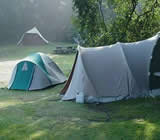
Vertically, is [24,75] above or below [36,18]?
below

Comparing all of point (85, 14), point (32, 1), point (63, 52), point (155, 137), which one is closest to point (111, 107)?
point (155, 137)

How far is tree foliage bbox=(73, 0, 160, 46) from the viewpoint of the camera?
11.8 metres

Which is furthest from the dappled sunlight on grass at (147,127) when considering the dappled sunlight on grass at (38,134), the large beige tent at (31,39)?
the large beige tent at (31,39)

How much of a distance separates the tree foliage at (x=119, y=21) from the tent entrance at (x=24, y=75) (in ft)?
11.7

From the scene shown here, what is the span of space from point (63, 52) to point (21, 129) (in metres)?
21.0

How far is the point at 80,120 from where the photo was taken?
570 cm

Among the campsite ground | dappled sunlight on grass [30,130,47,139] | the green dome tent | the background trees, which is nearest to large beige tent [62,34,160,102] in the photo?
the campsite ground

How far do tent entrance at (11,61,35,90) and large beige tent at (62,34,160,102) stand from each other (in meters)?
2.81

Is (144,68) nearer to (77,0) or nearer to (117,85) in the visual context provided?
(117,85)

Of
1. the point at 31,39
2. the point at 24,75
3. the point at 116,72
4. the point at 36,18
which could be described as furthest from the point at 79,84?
the point at 36,18

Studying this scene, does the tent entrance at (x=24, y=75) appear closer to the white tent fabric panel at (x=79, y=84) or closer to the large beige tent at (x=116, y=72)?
the large beige tent at (x=116, y=72)

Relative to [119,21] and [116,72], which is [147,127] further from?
[119,21]

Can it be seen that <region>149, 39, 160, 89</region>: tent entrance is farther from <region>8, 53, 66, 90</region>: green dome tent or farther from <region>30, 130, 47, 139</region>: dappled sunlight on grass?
<region>8, 53, 66, 90</region>: green dome tent

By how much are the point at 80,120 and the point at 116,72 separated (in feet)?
8.20
